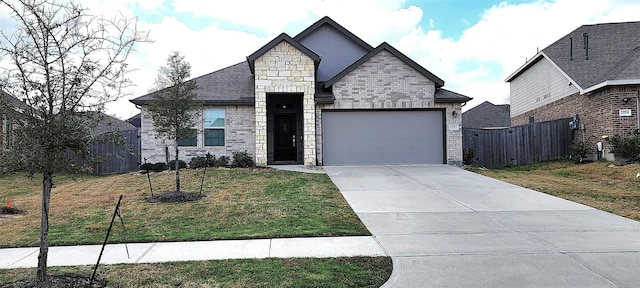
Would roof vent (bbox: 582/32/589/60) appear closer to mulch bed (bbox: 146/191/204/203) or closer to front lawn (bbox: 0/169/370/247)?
front lawn (bbox: 0/169/370/247)

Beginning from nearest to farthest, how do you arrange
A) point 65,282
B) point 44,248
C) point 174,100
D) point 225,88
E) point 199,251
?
point 44,248 < point 65,282 < point 199,251 < point 174,100 < point 225,88

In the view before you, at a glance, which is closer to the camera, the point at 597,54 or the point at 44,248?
the point at 44,248

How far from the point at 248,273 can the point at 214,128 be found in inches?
499

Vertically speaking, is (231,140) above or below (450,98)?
below

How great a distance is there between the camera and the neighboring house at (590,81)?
1572 centimetres

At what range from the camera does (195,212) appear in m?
8.44

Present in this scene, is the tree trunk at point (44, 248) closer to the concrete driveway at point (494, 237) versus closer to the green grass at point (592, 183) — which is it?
the concrete driveway at point (494, 237)

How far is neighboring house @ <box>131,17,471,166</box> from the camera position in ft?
53.2

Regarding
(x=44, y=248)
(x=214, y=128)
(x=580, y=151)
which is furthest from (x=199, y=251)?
(x=580, y=151)

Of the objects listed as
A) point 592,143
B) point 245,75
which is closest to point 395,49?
point 245,75

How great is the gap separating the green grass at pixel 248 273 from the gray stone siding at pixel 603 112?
1489 cm

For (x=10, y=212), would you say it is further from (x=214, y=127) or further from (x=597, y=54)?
(x=597, y=54)

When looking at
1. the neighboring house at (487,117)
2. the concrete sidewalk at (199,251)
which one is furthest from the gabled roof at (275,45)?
the neighboring house at (487,117)

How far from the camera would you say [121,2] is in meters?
5.40
